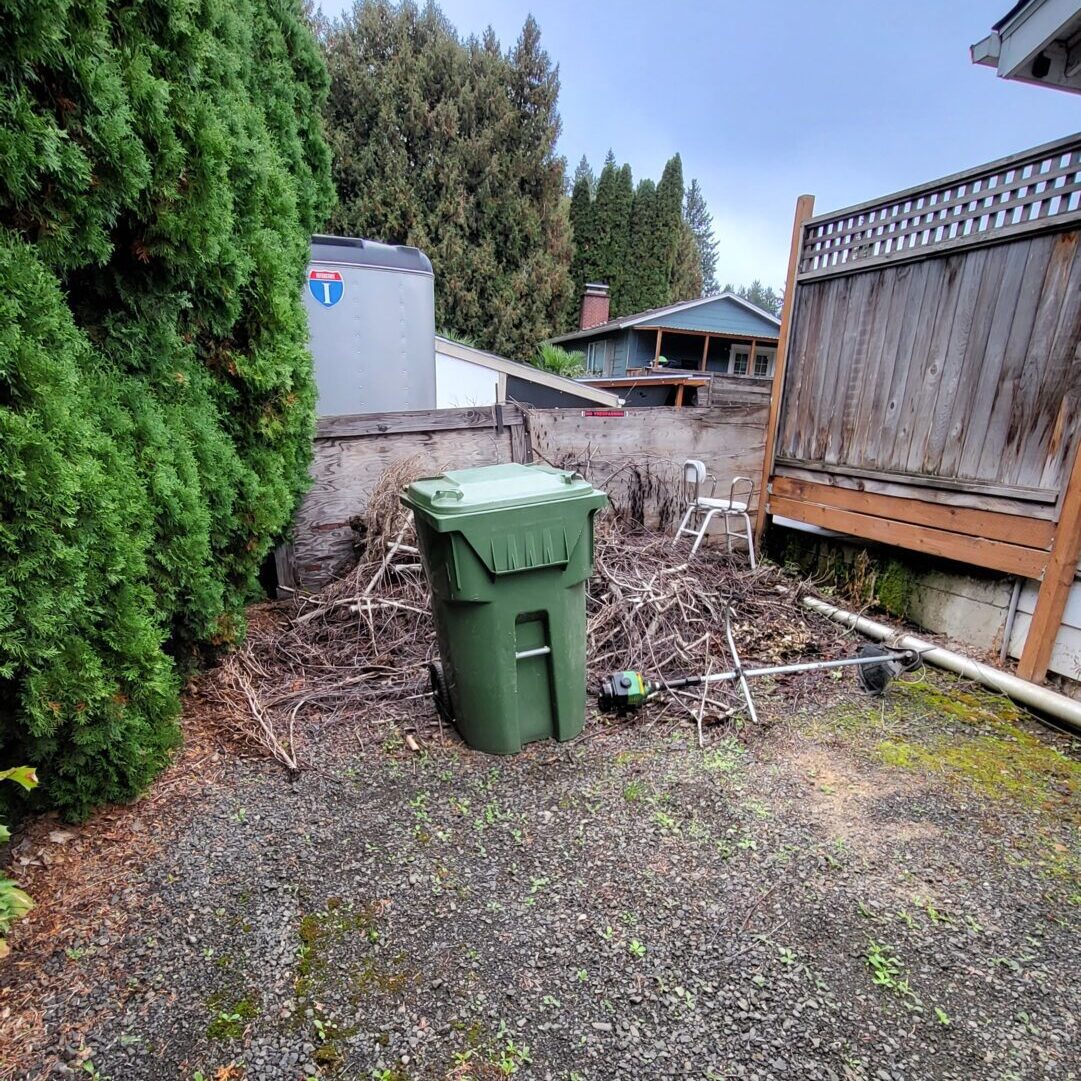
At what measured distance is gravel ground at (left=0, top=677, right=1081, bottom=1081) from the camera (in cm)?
134

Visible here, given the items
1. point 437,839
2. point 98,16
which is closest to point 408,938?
point 437,839

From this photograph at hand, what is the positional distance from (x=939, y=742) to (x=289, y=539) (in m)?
3.66

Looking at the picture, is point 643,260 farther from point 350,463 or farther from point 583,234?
point 350,463

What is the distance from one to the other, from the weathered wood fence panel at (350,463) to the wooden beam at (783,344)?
2229 millimetres

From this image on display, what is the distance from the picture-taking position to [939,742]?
2637mm

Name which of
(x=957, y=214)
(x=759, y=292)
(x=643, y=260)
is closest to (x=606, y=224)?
(x=643, y=260)

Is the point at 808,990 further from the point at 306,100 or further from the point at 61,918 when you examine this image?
the point at 306,100

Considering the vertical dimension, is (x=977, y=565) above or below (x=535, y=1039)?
above

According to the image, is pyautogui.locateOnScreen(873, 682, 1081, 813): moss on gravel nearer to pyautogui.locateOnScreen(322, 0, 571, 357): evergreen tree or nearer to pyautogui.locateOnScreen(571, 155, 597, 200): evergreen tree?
pyautogui.locateOnScreen(322, 0, 571, 357): evergreen tree

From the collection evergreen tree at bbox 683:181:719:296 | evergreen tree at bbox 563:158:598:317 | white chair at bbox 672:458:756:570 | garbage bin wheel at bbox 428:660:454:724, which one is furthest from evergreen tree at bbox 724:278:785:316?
garbage bin wheel at bbox 428:660:454:724

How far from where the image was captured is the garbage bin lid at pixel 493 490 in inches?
85.3

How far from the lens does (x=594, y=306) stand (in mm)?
18828

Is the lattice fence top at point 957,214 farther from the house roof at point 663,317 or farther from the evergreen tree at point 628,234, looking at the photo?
the evergreen tree at point 628,234

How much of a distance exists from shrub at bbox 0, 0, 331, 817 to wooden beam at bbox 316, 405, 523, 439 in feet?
2.03
